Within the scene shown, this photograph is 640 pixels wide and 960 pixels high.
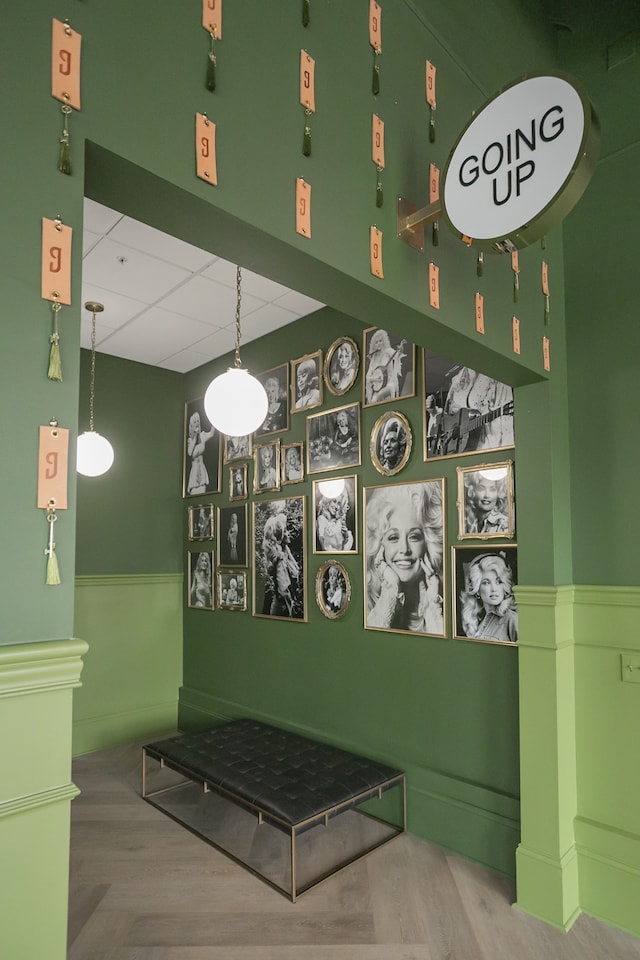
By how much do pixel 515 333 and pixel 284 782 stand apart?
2371mm

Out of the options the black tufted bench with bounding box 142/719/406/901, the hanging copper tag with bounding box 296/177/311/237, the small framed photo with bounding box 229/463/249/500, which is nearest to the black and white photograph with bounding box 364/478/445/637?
the black tufted bench with bounding box 142/719/406/901

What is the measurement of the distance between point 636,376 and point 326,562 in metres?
2.09

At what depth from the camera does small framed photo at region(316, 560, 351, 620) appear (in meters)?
3.73

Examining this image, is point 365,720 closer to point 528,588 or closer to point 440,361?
point 528,588

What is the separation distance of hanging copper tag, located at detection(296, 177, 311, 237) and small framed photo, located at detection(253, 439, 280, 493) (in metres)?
2.74

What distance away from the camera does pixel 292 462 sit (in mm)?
4188

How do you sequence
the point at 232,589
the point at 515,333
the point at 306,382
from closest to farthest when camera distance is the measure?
1. the point at 515,333
2. the point at 306,382
3. the point at 232,589

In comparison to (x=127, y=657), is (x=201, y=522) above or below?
above

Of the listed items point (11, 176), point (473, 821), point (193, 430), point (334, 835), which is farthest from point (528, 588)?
point (193, 430)

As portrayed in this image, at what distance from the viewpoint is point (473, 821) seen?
2.95 m

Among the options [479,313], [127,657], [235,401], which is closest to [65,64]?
[479,313]

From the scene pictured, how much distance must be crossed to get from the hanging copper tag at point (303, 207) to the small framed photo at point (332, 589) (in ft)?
8.17

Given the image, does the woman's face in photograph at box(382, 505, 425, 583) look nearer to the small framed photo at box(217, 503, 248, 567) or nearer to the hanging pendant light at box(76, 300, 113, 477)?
the small framed photo at box(217, 503, 248, 567)

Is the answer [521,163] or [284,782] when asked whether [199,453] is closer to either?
[284,782]
